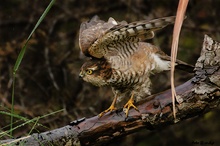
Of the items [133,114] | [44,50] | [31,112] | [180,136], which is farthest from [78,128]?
[180,136]

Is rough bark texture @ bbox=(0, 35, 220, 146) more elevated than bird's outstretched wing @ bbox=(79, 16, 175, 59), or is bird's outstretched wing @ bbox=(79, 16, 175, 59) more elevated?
bird's outstretched wing @ bbox=(79, 16, 175, 59)

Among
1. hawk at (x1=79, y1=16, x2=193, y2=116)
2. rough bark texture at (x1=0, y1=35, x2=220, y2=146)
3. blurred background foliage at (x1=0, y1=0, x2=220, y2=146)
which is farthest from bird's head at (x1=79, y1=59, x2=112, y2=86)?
blurred background foliage at (x1=0, y1=0, x2=220, y2=146)

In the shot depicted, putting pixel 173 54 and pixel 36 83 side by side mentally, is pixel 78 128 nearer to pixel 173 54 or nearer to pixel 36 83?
pixel 173 54

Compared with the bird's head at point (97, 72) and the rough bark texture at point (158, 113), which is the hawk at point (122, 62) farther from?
the rough bark texture at point (158, 113)

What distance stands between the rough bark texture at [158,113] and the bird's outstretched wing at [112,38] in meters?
0.43

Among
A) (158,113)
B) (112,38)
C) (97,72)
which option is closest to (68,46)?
(97,72)

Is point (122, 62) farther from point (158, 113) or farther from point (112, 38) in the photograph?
point (158, 113)

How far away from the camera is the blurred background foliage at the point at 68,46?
6.43 metres

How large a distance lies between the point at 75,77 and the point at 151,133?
1.22 m

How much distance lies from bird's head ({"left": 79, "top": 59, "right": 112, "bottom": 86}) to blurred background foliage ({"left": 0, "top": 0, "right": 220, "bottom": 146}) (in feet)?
7.17

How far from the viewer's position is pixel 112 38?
12.4ft

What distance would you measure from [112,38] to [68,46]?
313 cm

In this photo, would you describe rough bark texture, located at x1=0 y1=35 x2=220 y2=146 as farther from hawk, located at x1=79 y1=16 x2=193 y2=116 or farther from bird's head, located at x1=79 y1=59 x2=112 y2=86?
bird's head, located at x1=79 y1=59 x2=112 y2=86

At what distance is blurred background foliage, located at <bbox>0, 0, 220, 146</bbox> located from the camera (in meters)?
6.43
